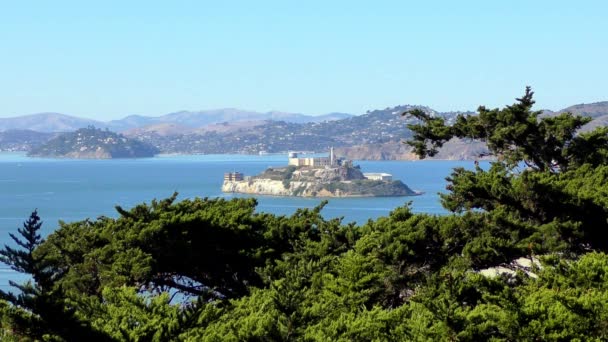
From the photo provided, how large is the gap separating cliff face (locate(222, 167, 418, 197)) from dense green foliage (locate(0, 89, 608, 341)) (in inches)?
3894

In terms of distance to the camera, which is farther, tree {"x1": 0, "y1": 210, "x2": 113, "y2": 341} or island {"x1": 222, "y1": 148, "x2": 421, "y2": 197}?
island {"x1": 222, "y1": 148, "x2": 421, "y2": 197}

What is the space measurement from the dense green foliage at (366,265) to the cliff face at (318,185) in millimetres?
98920

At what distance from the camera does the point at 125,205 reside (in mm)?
92812


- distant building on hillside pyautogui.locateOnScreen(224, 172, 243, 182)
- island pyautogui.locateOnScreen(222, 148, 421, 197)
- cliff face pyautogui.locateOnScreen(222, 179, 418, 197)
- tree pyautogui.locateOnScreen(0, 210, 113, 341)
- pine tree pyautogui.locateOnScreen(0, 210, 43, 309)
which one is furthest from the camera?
distant building on hillside pyautogui.locateOnScreen(224, 172, 243, 182)

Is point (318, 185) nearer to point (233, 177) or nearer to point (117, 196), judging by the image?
point (233, 177)

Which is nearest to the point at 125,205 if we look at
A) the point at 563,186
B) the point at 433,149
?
the point at 433,149

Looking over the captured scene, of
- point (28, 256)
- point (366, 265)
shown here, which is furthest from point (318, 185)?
point (28, 256)

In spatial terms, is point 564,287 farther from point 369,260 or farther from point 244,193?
point 244,193

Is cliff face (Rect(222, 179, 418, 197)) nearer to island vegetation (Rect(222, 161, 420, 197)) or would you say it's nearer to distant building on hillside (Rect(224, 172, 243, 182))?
island vegetation (Rect(222, 161, 420, 197))

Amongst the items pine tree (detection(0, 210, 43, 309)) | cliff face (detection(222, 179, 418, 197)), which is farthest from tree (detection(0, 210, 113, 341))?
cliff face (detection(222, 179, 418, 197))

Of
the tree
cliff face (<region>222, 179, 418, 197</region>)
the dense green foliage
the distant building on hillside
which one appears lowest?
cliff face (<region>222, 179, 418, 197</region>)

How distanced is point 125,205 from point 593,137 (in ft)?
246

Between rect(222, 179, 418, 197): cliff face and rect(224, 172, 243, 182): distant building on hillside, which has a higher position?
rect(224, 172, 243, 182): distant building on hillside

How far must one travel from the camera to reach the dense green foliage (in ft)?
26.6
